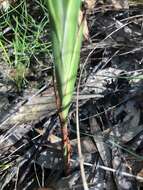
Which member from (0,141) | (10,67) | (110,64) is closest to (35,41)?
(10,67)

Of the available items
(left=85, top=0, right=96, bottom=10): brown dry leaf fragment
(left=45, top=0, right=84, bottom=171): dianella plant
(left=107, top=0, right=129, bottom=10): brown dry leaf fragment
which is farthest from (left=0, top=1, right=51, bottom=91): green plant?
(left=45, top=0, right=84, bottom=171): dianella plant

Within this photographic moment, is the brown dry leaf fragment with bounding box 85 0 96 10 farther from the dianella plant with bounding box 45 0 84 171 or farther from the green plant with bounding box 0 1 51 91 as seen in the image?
the dianella plant with bounding box 45 0 84 171

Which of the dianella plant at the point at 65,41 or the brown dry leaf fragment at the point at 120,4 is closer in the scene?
the dianella plant at the point at 65,41

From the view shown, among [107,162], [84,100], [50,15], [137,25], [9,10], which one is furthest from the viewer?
[9,10]

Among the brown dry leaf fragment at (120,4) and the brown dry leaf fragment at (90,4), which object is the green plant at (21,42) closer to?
the brown dry leaf fragment at (90,4)

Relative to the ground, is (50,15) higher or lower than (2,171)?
higher

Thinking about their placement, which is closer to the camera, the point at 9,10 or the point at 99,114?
the point at 99,114

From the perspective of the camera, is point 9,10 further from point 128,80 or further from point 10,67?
point 128,80

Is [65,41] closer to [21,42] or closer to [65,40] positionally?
[65,40]

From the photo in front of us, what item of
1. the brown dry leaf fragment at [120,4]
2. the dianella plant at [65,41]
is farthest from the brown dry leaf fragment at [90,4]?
the dianella plant at [65,41]
